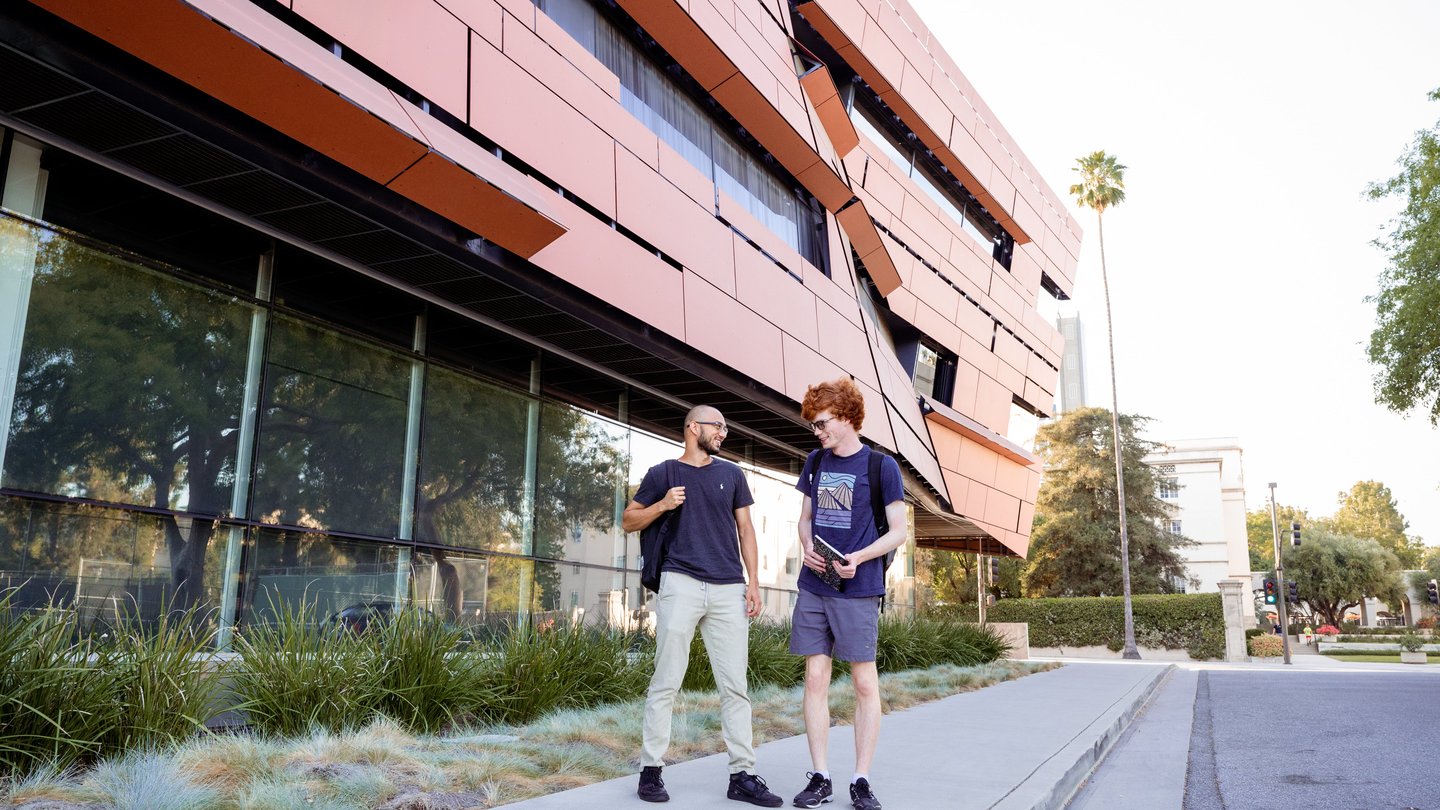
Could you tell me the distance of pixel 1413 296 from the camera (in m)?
16.9

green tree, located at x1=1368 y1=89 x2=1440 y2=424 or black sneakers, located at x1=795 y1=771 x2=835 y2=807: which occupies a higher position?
green tree, located at x1=1368 y1=89 x2=1440 y2=424

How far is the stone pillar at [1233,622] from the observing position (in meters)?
37.4

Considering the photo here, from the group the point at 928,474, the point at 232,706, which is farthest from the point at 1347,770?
the point at 928,474

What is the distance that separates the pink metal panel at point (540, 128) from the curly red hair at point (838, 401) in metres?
5.36

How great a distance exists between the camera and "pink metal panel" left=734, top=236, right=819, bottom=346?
13773mm

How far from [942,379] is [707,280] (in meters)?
13.3

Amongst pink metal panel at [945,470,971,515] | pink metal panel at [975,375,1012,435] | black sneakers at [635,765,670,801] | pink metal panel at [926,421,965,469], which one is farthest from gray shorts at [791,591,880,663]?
pink metal panel at [975,375,1012,435]

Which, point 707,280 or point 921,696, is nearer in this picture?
point 921,696

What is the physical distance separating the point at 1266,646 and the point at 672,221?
123 feet

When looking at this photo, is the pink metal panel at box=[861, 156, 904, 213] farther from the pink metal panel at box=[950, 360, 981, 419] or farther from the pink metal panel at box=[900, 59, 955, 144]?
the pink metal panel at box=[950, 360, 981, 419]

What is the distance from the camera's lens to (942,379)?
80.9 ft

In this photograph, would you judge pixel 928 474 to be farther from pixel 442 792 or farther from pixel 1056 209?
pixel 442 792

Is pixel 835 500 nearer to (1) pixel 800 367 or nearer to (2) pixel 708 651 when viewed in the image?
(2) pixel 708 651

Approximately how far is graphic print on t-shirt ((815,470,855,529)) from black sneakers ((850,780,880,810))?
1.22m
